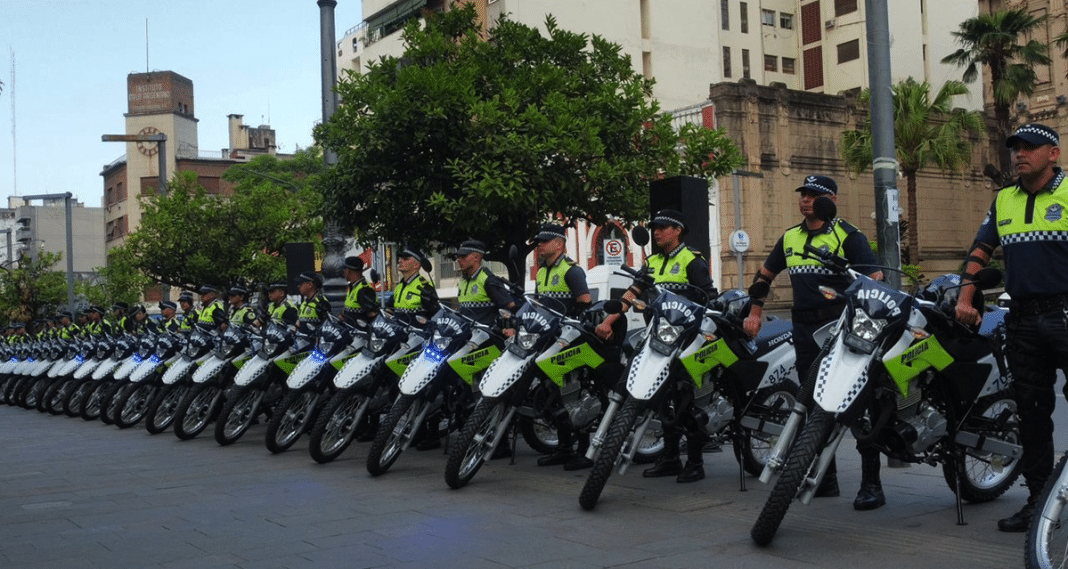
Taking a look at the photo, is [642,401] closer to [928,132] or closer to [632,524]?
[632,524]

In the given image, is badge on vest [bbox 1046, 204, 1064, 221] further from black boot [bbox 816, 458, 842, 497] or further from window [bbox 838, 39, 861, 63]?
window [bbox 838, 39, 861, 63]

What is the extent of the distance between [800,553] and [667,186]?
5.81 metres

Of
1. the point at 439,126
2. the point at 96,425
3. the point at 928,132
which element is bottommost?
the point at 96,425

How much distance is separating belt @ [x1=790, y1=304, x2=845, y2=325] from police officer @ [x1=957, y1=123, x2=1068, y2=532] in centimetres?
116

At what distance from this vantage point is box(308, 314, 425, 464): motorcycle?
9945 millimetres

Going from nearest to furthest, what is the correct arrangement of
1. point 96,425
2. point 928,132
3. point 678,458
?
point 678,458 → point 96,425 → point 928,132

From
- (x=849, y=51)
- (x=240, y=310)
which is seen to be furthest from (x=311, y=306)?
(x=849, y=51)

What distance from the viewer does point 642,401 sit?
7.22 meters

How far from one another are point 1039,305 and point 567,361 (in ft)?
12.0

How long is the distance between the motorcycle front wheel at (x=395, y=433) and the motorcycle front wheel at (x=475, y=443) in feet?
2.59

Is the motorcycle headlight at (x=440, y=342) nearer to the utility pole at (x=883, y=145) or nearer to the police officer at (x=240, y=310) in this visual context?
the utility pole at (x=883, y=145)

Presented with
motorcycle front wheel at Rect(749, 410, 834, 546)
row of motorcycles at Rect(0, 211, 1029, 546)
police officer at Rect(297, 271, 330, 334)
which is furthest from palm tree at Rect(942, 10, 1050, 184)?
motorcycle front wheel at Rect(749, 410, 834, 546)

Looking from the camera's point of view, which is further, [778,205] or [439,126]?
[778,205]

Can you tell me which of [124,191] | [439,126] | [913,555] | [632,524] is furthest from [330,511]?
[124,191]
